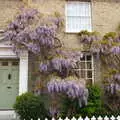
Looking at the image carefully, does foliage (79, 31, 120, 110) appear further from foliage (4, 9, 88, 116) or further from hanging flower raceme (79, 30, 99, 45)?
foliage (4, 9, 88, 116)

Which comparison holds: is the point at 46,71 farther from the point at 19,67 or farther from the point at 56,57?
the point at 19,67

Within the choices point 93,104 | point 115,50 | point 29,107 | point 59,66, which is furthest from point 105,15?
point 29,107

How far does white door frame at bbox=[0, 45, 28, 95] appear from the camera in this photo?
1507 cm

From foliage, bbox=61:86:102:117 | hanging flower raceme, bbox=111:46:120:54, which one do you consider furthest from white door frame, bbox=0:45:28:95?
hanging flower raceme, bbox=111:46:120:54

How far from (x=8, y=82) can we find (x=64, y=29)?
396 cm

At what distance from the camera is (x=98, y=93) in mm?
15039

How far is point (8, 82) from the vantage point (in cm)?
1595

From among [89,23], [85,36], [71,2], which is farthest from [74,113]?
[71,2]

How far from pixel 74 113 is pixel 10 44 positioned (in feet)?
14.8

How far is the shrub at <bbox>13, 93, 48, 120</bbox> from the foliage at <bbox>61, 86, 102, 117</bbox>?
1.26 metres

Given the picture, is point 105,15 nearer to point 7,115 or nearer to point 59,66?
point 59,66

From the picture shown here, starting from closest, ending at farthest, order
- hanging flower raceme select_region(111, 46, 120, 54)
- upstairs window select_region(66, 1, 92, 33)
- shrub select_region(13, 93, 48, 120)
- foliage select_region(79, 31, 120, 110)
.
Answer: shrub select_region(13, 93, 48, 120) → foliage select_region(79, 31, 120, 110) → hanging flower raceme select_region(111, 46, 120, 54) → upstairs window select_region(66, 1, 92, 33)

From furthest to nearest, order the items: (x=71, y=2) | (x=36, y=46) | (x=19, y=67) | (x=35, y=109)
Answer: (x=71, y=2)
(x=19, y=67)
(x=36, y=46)
(x=35, y=109)

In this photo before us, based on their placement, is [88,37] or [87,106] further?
[88,37]
